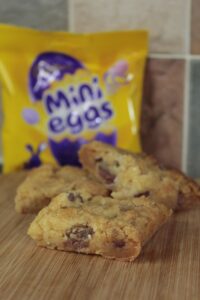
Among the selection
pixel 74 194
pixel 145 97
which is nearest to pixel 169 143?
pixel 145 97

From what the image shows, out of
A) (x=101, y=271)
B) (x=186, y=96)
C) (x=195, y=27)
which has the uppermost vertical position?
(x=195, y=27)

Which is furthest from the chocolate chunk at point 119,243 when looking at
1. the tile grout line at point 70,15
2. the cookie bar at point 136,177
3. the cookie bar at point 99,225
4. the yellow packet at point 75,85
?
the tile grout line at point 70,15

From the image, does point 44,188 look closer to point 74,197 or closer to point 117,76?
point 74,197

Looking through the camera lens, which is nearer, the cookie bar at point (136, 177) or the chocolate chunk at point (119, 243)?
the chocolate chunk at point (119, 243)

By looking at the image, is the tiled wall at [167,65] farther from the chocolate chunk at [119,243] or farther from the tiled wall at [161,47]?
the chocolate chunk at [119,243]

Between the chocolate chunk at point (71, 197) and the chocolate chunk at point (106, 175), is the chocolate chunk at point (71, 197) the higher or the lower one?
the higher one

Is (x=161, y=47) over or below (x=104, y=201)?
over

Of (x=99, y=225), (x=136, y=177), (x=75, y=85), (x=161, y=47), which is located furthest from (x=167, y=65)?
(x=99, y=225)

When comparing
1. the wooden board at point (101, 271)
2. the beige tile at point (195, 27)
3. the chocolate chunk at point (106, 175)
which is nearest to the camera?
the wooden board at point (101, 271)

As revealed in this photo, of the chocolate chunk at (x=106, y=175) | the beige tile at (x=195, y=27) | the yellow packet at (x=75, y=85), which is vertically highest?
the beige tile at (x=195, y=27)
